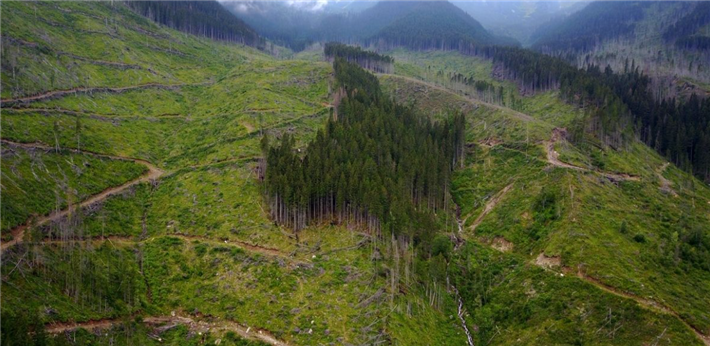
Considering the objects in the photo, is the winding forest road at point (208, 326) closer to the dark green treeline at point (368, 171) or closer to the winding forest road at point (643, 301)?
the dark green treeline at point (368, 171)

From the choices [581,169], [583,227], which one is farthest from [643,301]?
[581,169]

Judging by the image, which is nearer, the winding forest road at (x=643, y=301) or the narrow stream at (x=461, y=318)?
the winding forest road at (x=643, y=301)

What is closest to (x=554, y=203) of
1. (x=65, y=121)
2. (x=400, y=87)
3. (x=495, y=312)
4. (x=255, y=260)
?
(x=495, y=312)

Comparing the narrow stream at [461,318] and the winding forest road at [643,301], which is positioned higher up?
the winding forest road at [643,301]

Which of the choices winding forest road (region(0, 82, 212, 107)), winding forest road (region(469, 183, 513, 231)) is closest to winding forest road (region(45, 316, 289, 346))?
winding forest road (region(469, 183, 513, 231))

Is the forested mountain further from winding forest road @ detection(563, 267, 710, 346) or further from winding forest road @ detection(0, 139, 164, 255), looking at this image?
winding forest road @ detection(0, 139, 164, 255)

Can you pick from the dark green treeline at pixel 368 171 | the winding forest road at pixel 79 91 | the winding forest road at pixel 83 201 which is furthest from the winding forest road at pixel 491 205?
the winding forest road at pixel 79 91

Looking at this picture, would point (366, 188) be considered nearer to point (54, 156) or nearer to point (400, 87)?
point (54, 156)

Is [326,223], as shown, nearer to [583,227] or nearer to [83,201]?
[83,201]
